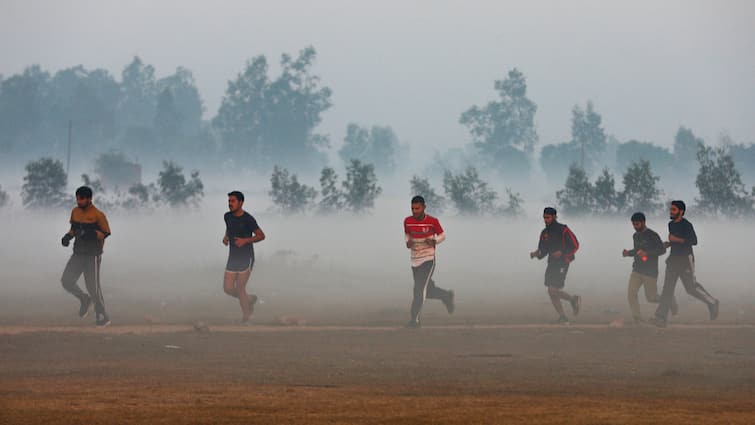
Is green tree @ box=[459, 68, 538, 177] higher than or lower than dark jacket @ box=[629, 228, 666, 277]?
higher

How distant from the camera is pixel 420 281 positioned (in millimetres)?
19500

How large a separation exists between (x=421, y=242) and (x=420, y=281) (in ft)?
2.25

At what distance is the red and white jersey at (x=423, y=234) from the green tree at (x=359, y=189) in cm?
4029

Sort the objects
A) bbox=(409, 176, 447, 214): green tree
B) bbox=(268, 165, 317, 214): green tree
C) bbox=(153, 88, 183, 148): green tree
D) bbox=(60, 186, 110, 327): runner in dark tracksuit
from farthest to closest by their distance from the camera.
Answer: bbox=(153, 88, 183, 148): green tree < bbox=(268, 165, 317, 214): green tree < bbox=(409, 176, 447, 214): green tree < bbox=(60, 186, 110, 327): runner in dark tracksuit

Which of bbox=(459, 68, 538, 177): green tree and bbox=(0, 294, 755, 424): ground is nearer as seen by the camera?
bbox=(0, 294, 755, 424): ground

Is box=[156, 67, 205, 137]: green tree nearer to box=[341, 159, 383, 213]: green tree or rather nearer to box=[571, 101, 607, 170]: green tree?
box=[571, 101, 607, 170]: green tree

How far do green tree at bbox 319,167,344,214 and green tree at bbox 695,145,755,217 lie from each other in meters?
17.1

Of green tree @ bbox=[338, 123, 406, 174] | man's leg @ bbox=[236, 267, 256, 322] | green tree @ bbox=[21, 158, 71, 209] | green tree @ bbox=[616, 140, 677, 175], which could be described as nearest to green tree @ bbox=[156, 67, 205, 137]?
green tree @ bbox=[338, 123, 406, 174]

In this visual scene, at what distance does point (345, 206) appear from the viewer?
61.2m

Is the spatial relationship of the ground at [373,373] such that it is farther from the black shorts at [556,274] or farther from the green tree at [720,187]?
the green tree at [720,187]

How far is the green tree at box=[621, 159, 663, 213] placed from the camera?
58.9 metres

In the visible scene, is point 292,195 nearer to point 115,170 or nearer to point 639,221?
point 115,170

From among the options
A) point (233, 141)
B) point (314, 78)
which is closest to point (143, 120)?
point (233, 141)

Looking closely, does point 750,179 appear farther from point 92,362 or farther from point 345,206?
point 92,362
